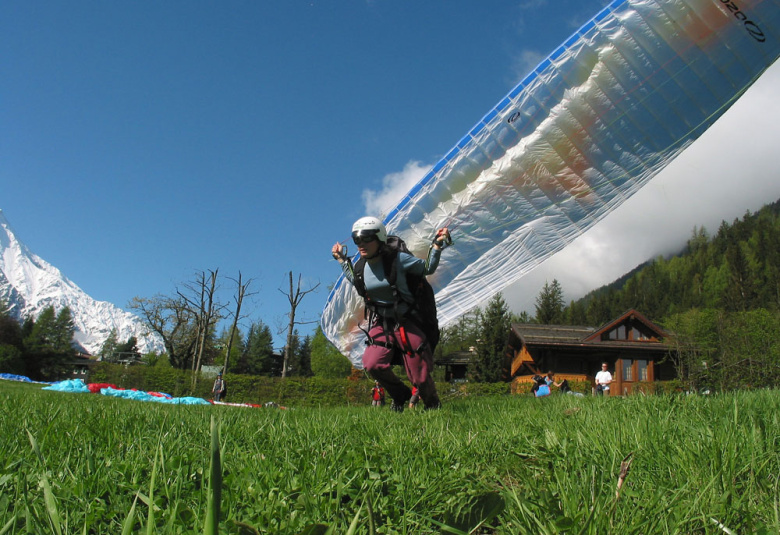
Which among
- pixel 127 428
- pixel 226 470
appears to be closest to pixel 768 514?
pixel 226 470

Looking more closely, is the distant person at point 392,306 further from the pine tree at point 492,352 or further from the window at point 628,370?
the pine tree at point 492,352

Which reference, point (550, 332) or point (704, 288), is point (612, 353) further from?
point (704, 288)

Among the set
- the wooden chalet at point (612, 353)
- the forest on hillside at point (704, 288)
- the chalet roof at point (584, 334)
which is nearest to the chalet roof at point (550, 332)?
the chalet roof at point (584, 334)

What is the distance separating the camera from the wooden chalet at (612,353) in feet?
119

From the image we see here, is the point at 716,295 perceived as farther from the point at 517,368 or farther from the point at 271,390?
the point at 271,390

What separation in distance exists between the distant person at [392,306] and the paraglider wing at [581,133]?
3180mm

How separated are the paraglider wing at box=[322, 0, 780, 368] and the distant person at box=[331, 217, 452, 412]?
318cm

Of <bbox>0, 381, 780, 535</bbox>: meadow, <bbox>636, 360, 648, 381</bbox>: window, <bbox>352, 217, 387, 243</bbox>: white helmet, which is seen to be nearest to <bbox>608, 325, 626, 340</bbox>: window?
<bbox>636, 360, 648, 381</bbox>: window

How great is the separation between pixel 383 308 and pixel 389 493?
395cm

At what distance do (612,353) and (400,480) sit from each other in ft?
128

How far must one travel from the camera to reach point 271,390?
91.1 ft

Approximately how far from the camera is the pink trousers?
535 cm

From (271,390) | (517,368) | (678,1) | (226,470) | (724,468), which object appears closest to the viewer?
(724,468)

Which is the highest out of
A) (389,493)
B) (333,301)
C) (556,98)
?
(556,98)
